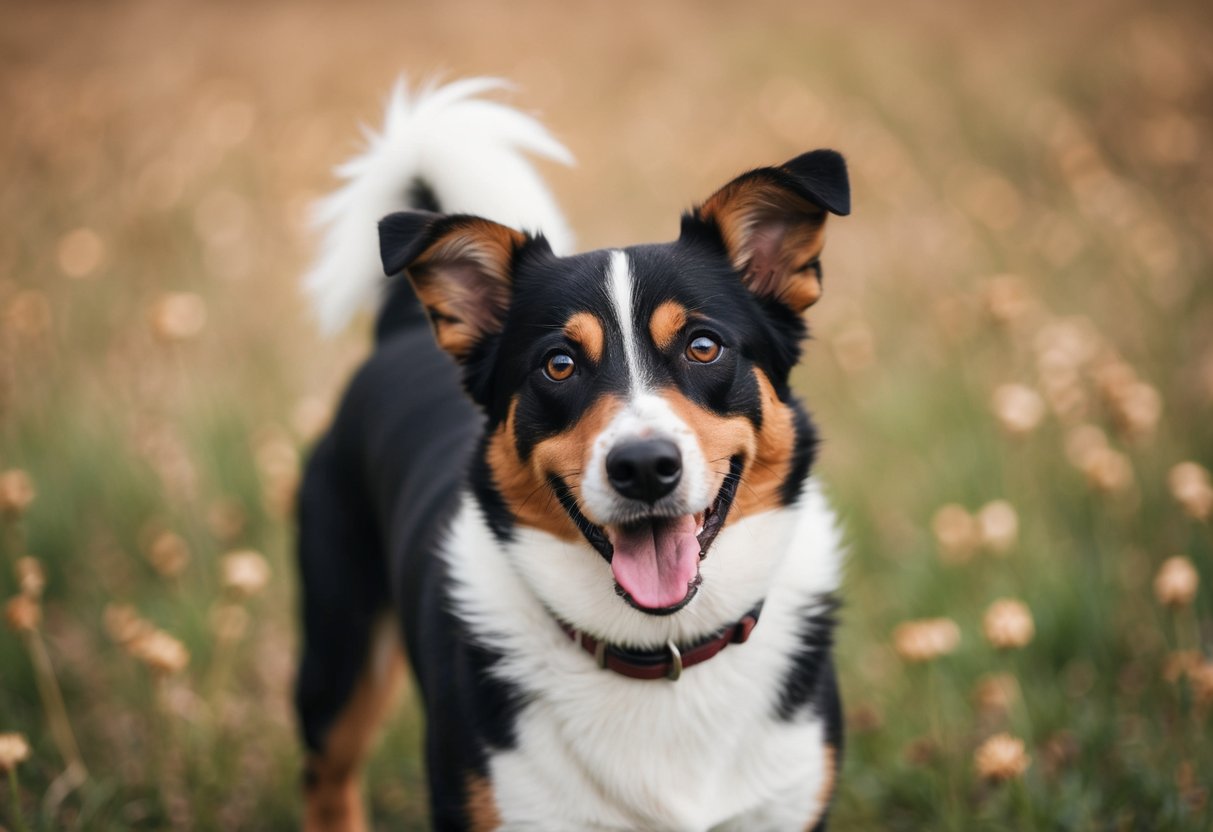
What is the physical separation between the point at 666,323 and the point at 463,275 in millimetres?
653

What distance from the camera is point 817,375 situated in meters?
6.14

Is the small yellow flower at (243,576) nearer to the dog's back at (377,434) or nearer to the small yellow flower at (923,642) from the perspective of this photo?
the dog's back at (377,434)

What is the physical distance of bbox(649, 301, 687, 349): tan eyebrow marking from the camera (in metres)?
2.64

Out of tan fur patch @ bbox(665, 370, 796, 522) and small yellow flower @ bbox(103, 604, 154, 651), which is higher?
tan fur patch @ bbox(665, 370, 796, 522)

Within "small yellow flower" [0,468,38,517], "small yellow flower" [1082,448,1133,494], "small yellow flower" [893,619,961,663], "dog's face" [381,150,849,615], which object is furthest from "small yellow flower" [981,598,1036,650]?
"small yellow flower" [0,468,38,517]

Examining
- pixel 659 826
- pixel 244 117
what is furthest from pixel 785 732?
pixel 244 117

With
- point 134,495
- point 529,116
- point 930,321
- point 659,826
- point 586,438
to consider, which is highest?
point 529,116

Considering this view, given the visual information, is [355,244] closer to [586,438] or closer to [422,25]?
[586,438]

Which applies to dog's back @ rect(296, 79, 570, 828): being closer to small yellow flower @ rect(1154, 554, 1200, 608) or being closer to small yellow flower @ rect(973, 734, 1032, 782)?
small yellow flower @ rect(973, 734, 1032, 782)

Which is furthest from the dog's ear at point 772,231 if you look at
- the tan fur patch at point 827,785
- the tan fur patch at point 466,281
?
the tan fur patch at point 827,785

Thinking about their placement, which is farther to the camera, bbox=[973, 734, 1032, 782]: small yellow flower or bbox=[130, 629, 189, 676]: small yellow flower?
bbox=[130, 629, 189, 676]: small yellow flower

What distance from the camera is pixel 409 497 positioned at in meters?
3.36

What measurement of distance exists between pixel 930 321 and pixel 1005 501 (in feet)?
6.37

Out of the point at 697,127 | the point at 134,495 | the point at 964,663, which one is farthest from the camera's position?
the point at 697,127
